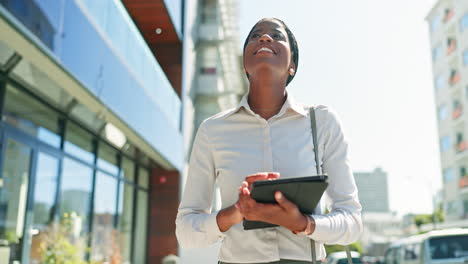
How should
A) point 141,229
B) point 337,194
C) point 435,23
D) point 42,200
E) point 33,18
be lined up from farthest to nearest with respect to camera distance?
point 435,23 < point 141,229 < point 42,200 < point 33,18 < point 337,194

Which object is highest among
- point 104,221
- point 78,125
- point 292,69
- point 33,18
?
point 33,18

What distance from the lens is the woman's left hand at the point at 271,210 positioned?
118 centimetres

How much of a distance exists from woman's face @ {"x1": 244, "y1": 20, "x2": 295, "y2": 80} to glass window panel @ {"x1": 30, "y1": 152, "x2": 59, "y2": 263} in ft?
25.6

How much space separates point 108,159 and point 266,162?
1223 cm

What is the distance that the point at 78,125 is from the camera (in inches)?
419

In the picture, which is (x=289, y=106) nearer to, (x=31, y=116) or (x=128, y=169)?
(x=31, y=116)

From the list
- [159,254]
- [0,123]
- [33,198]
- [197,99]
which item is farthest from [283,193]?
[197,99]

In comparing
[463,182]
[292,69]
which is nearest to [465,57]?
[463,182]

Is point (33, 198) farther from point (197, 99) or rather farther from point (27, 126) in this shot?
point (197, 99)

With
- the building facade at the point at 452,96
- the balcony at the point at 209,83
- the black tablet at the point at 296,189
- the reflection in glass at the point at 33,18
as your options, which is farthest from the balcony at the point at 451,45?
the black tablet at the point at 296,189

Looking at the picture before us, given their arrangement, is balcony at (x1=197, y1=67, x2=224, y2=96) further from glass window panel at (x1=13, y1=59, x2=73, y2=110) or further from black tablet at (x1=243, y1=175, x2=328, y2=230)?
black tablet at (x1=243, y1=175, x2=328, y2=230)

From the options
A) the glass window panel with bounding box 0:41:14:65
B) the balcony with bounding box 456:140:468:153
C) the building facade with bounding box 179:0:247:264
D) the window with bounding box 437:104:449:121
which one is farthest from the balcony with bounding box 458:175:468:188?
the glass window panel with bounding box 0:41:14:65

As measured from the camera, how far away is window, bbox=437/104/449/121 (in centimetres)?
4366

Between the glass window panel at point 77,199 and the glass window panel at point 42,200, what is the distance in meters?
0.50
